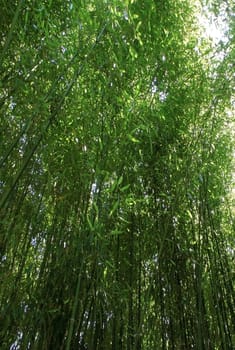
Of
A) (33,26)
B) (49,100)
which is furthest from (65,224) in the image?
(33,26)

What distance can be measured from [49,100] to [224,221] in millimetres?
2244

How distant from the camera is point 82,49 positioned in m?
2.54

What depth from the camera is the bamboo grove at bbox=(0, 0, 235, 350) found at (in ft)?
8.04

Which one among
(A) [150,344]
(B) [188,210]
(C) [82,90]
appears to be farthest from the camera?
(B) [188,210]

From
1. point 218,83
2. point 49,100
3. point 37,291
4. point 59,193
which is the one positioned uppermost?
point 218,83

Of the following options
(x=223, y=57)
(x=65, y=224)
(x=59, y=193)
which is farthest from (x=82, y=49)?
(x=223, y=57)

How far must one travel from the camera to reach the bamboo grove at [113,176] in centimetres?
245

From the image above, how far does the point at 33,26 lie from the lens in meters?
2.55

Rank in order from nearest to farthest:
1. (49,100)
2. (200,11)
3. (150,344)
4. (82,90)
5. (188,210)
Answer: (49,100) → (82,90) → (150,344) → (188,210) → (200,11)

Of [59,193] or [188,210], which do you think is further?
[188,210]

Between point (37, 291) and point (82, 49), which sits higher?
point (82, 49)

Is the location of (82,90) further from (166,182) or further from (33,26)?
(166,182)

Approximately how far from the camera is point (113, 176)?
2.81 meters

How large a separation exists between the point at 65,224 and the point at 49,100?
0.92m
